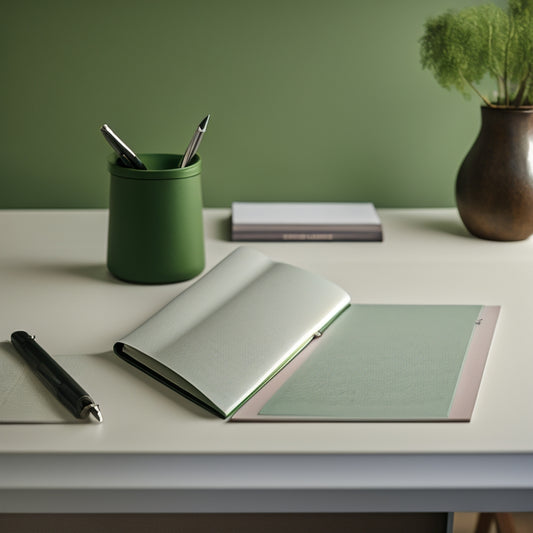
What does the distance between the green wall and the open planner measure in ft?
1.22

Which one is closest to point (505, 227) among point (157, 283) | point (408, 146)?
point (408, 146)

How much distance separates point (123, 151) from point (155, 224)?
0.09 metres

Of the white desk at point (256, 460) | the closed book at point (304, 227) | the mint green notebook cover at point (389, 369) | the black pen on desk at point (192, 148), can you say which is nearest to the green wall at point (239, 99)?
the closed book at point (304, 227)

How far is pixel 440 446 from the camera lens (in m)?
0.58

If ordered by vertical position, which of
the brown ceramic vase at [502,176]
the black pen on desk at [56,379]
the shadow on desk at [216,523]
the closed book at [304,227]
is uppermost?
the brown ceramic vase at [502,176]

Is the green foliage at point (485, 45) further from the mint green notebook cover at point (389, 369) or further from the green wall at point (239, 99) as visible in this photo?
the mint green notebook cover at point (389, 369)

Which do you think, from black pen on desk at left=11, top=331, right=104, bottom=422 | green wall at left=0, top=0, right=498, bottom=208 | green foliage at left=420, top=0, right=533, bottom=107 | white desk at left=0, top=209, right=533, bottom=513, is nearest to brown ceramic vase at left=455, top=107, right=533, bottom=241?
green foliage at left=420, top=0, right=533, bottom=107

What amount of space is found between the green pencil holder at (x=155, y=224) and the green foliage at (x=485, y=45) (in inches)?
13.9

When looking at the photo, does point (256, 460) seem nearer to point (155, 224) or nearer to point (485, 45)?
point (155, 224)

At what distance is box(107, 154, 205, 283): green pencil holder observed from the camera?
848mm

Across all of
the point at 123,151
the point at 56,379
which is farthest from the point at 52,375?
the point at 123,151

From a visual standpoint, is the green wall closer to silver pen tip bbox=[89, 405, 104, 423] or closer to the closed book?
the closed book

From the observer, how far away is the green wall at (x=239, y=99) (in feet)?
3.63

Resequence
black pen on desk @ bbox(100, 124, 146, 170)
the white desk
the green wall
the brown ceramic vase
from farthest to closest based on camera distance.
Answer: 1. the green wall
2. the brown ceramic vase
3. black pen on desk @ bbox(100, 124, 146, 170)
4. the white desk
